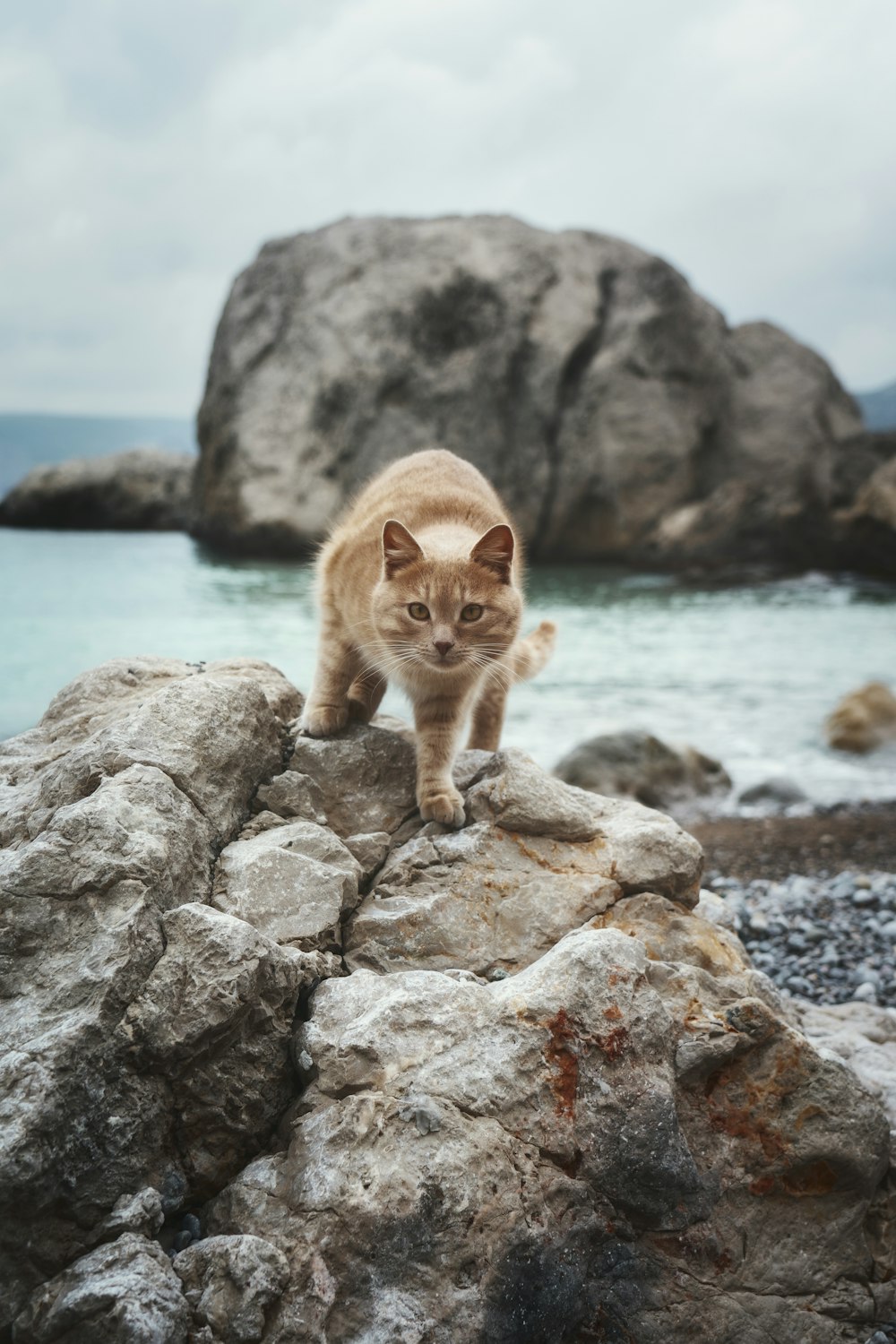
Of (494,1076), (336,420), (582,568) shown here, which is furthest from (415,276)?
(494,1076)


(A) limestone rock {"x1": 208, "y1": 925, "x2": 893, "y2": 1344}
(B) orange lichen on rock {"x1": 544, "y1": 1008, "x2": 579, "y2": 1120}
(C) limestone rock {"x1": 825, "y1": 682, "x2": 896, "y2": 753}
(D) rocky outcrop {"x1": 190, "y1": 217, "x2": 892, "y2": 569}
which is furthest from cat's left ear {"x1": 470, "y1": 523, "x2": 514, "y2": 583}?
(D) rocky outcrop {"x1": 190, "y1": 217, "x2": 892, "y2": 569}

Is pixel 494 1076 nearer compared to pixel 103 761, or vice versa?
pixel 494 1076

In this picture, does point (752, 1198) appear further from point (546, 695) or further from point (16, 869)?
point (546, 695)

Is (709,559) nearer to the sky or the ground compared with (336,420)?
nearer to the ground

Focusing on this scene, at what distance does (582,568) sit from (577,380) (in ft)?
12.4

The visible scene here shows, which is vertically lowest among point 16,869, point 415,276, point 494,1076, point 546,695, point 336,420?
point 546,695

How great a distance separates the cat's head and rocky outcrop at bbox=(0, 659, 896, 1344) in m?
0.67

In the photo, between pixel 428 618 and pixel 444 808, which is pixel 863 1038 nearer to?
pixel 444 808

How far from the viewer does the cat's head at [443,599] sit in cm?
299

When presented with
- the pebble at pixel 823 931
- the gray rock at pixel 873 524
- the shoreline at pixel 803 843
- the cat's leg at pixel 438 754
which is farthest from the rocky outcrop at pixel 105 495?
the cat's leg at pixel 438 754

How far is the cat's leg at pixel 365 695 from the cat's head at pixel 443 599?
1.01 ft

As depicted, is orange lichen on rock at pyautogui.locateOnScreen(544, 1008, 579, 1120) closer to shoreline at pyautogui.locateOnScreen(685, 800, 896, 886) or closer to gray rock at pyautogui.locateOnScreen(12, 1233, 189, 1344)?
gray rock at pyautogui.locateOnScreen(12, 1233, 189, 1344)

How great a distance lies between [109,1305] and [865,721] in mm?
8730

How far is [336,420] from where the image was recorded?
63.1ft
